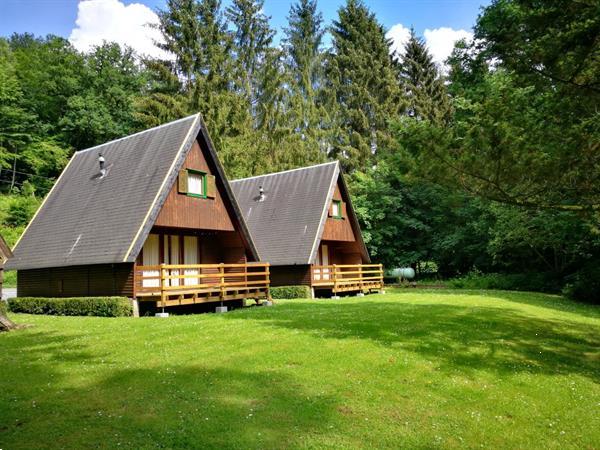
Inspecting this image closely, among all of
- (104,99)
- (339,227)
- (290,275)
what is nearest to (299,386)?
(290,275)

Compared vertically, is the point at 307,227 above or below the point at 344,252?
above

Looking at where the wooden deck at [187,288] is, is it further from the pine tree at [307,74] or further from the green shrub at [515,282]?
the pine tree at [307,74]

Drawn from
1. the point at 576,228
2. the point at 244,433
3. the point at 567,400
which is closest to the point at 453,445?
the point at 244,433

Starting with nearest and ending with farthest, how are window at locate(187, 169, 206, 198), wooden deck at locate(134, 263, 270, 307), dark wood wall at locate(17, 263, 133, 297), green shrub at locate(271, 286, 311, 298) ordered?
wooden deck at locate(134, 263, 270, 307), dark wood wall at locate(17, 263, 133, 297), window at locate(187, 169, 206, 198), green shrub at locate(271, 286, 311, 298)

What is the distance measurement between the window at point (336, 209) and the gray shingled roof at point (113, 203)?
24.2 ft

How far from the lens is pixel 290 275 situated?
23.4 m

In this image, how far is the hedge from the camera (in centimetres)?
1499

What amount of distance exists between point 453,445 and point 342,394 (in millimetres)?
1746

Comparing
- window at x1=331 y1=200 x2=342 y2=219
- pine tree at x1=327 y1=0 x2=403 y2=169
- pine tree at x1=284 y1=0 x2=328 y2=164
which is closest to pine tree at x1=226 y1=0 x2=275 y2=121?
pine tree at x1=284 y1=0 x2=328 y2=164

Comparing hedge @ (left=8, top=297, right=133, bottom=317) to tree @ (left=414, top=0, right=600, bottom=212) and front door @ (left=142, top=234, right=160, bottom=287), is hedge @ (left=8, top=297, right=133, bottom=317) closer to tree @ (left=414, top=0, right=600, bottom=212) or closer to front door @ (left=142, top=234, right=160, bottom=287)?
front door @ (left=142, top=234, right=160, bottom=287)

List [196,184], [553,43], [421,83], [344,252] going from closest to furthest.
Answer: [553,43] → [196,184] → [344,252] → [421,83]

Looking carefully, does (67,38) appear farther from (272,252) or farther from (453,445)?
(453,445)

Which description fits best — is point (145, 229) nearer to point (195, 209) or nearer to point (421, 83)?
point (195, 209)

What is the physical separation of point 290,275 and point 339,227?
491cm
